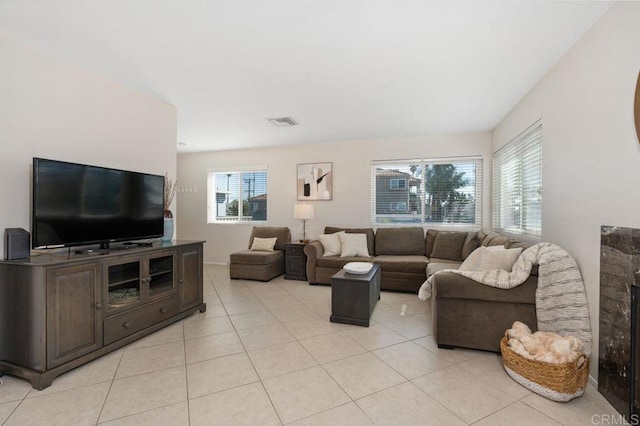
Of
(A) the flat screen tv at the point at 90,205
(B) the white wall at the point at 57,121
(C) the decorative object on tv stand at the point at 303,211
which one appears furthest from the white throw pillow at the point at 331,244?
(B) the white wall at the point at 57,121

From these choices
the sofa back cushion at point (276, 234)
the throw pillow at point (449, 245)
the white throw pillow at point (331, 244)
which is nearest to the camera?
the throw pillow at point (449, 245)

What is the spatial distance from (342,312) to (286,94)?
8.11 feet

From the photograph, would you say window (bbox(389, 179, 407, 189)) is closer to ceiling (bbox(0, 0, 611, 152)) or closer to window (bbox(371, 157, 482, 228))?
window (bbox(371, 157, 482, 228))

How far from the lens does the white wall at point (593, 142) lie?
5.60 feet

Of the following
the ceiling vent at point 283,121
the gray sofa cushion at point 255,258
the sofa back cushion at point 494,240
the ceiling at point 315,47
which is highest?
the ceiling vent at point 283,121

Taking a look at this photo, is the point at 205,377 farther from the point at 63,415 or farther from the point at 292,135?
the point at 292,135

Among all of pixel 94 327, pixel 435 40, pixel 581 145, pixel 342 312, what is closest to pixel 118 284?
pixel 94 327

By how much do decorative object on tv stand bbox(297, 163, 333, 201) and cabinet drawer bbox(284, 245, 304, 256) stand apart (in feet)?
3.64

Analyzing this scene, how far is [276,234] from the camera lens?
219 inches

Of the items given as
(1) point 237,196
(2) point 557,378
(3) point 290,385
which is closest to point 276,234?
(1) point 237,196

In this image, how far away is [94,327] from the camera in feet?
7.25

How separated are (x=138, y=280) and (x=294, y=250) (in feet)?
8.82

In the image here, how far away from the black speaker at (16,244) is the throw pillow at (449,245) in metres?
4.67

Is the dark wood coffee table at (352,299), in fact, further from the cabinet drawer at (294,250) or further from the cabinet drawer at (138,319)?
the cabinet drawer at (294,250)
